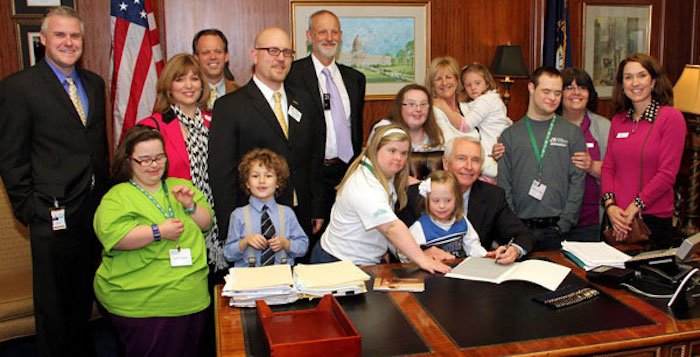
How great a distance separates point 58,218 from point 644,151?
315 centimetres

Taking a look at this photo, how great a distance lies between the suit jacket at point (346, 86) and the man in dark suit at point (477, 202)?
85 cm

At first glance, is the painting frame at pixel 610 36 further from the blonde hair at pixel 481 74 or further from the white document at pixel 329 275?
the white document at pixel 329 275

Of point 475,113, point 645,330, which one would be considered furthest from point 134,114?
point 645,330

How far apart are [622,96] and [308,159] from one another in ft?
6.15

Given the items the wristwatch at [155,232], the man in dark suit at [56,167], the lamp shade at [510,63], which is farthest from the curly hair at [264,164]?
the lamp shade at [510,63]

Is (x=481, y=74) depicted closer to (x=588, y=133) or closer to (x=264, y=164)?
(x=588, y=133)

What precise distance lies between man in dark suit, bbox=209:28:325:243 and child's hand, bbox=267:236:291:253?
45 centimetres

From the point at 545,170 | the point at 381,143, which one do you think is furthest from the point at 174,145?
the point at 545,170

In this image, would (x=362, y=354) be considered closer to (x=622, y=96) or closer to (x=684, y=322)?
(x=684, y=322)

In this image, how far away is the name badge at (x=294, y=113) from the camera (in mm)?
3685

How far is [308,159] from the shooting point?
12.3 feet

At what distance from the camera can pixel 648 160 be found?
3.74 meters

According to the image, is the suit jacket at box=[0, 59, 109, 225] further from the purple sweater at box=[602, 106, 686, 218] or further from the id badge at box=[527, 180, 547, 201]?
the purple sweater at box=[602, 106, 686, 218]

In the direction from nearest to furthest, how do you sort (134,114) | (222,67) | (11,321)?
(11,321)
(222,67)
(134,114)
